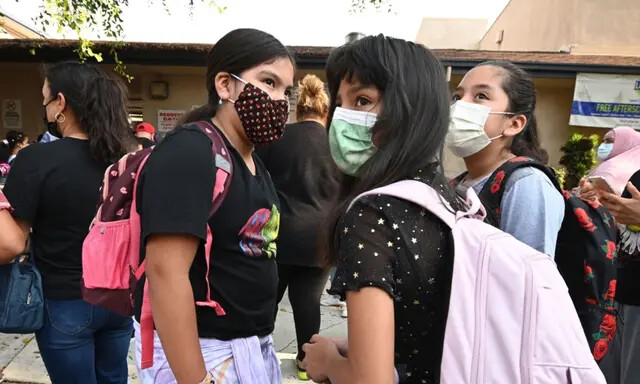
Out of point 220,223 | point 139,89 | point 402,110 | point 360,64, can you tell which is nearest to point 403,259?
point 402,110

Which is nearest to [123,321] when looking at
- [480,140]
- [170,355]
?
[170,355]

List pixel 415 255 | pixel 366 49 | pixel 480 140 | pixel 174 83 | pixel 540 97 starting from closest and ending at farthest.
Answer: pixel 415 255, pixel 366 49, pixel 480 140, pixel 540 97, pixel 174 83

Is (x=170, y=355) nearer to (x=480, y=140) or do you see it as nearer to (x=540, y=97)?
(x=480, y=140)

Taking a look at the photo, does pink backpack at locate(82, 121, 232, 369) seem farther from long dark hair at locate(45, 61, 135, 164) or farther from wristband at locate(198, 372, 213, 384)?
long dark hair at locate(45, 61, 135, 164)

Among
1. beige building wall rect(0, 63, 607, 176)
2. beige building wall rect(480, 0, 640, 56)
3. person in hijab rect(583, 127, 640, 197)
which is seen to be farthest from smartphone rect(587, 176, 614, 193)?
beige building wall rect(480, 0, 640, 56)

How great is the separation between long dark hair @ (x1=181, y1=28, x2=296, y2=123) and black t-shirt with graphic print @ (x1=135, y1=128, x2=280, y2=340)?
0.96 ft

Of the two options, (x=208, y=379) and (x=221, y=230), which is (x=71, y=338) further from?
(x=221, y=230)

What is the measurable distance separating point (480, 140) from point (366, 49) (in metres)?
1.12

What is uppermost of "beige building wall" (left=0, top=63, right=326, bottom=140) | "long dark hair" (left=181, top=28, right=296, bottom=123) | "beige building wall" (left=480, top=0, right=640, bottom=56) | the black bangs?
"beige building wall" (left=480, top=0, right=640, bottom=56)

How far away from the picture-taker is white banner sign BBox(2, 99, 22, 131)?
9.16 meters

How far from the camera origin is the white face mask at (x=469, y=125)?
1.96 metres

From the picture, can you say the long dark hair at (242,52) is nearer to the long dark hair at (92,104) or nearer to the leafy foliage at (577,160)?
the long dark hair at (92,104)

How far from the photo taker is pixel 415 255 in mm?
924

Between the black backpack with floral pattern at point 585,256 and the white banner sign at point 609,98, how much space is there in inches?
260
